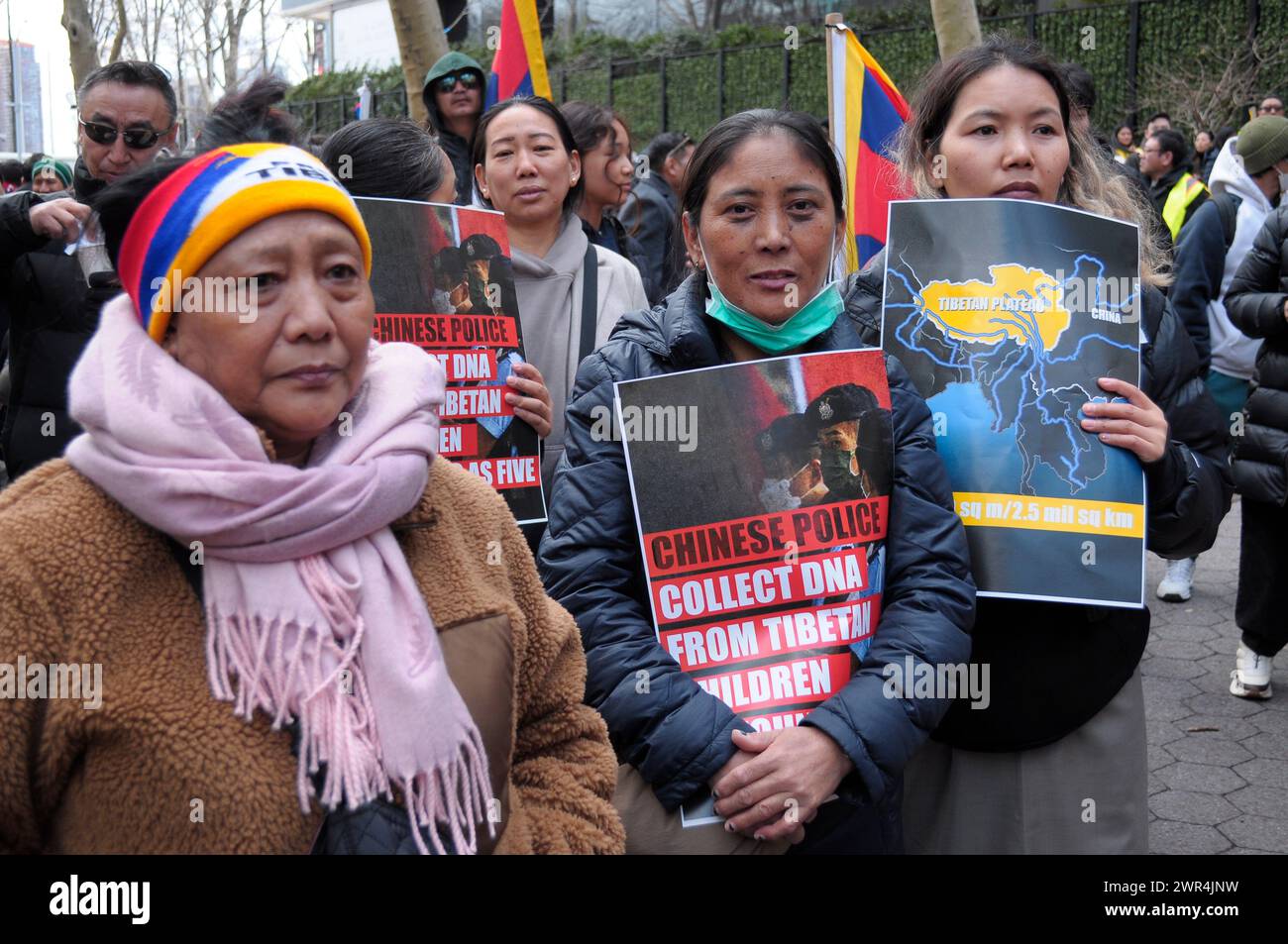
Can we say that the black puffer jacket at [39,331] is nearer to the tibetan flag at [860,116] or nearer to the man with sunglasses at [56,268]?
the man with sunglasses at [56,268]

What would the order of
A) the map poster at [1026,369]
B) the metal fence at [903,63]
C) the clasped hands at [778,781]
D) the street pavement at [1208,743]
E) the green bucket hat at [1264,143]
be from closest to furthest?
the clasped hands at [778,781] → the map poster at [1026,369] → the street pavement at [1208,743] → the green bucket hat at [1264,143] → the metal fence at [903,63]

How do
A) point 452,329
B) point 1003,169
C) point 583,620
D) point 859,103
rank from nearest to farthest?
point 583,620 → point 1003,169 → point 452,329 → point 859,103

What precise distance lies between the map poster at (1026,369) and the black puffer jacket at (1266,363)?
2.95m

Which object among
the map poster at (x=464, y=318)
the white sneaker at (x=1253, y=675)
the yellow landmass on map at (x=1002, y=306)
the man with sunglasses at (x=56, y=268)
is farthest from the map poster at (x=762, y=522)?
the white sneaker at (x=1253, y=675)

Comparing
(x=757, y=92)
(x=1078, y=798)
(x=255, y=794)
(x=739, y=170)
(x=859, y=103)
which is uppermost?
(x=757, y=92)

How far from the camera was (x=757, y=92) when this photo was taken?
65.2 feet

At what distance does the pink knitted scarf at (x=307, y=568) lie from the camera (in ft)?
4.75

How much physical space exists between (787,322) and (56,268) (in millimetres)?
2379

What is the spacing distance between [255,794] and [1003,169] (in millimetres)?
1978

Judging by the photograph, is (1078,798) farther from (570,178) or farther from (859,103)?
(859,103)

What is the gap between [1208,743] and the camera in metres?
4.82

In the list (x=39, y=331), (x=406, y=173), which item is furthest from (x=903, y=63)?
(x=39, y=331)

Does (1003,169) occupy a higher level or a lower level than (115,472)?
higher
